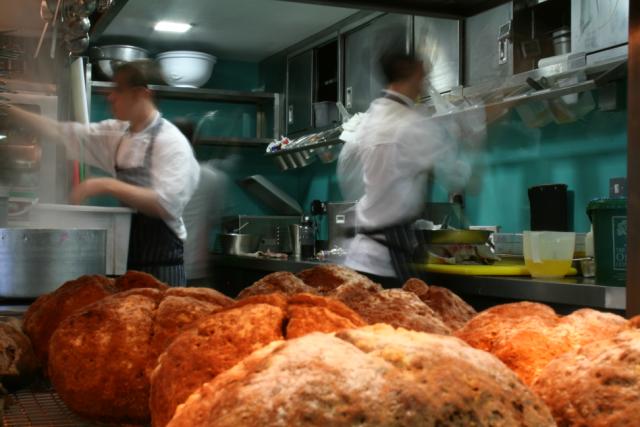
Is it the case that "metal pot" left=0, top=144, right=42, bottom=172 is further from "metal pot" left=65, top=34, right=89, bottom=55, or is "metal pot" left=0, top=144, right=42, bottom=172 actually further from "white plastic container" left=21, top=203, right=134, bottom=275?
"metal pot" left=65, top=34, right=89, bottom=55

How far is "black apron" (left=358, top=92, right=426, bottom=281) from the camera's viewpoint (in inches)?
123

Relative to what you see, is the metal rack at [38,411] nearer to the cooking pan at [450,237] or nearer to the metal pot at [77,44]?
the metal pot at [77,44]

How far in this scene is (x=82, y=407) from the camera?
978mm

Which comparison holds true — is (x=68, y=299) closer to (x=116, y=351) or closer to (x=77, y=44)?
(x=116, y=351)

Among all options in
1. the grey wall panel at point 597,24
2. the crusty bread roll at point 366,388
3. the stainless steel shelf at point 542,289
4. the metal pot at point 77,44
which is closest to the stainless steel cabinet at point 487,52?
the grey wall panel at point 597,24

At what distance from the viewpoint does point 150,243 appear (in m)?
2.34

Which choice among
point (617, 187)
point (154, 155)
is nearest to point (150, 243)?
point (154, 155)

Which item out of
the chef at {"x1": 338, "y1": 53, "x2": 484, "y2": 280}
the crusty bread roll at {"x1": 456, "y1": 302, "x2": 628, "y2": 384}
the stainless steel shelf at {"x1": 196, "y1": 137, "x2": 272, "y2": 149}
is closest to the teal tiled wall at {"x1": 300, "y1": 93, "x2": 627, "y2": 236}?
the chef at {"x1": 338, "y1": 53, "x2": 484, "y2": 280}

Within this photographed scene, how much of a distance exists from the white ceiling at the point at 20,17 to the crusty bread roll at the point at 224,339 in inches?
56.7

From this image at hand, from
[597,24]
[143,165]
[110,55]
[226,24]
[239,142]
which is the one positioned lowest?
[143,165]

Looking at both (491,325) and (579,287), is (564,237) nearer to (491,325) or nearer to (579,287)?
(579,287)

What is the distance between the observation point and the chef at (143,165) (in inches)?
91.8

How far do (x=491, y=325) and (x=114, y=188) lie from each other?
1492mm

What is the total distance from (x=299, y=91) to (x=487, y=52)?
96.0 inches
